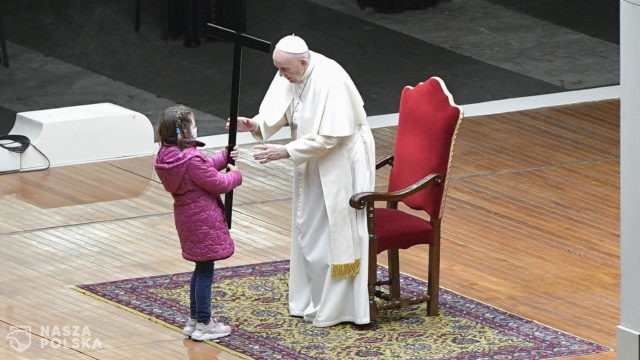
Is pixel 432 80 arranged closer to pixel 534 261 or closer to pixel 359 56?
pixel 534 261

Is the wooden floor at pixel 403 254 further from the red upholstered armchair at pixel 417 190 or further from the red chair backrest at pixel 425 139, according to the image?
the red chair backrest at pixel 425 139

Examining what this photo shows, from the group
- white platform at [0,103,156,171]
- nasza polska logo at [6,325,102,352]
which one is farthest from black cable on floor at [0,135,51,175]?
nasza polska logo at [6,325,102,352]

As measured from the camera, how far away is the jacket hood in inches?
289

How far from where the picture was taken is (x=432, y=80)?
8.15 meters

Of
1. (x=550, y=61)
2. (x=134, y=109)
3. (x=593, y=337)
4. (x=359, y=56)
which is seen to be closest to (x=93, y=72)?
(x=134, y=109)

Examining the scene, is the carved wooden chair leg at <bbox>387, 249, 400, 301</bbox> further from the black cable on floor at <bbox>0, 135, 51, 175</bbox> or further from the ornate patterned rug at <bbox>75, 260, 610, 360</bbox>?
the black cable on floor at <bbox>0, 135, 51, 175</bbox>

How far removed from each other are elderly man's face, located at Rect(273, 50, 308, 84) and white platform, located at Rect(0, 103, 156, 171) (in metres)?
3.89

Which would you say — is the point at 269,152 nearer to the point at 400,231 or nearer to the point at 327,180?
the point at 327,180

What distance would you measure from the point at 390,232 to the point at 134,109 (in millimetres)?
5128

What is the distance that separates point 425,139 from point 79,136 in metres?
4.07

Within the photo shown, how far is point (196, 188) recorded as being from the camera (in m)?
7.42

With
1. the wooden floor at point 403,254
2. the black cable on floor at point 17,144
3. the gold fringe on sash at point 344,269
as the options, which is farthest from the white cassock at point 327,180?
the black cable on floor at point 17,144

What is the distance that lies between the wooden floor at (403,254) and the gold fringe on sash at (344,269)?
29.4 inches

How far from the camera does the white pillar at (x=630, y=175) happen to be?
21.0ft
